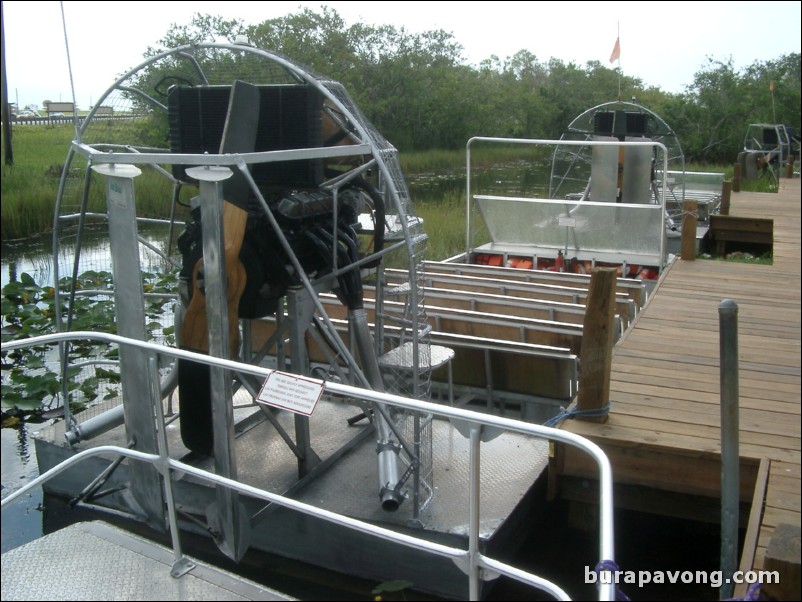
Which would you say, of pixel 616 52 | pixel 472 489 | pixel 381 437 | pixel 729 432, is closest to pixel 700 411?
pixel 729 432

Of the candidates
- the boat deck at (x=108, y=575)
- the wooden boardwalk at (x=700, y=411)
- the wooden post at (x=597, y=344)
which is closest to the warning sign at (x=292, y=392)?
the boat deck at (x=108, y=575)

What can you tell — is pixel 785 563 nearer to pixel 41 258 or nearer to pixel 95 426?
pixel 95 426

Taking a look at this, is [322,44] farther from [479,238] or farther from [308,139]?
[308,139]

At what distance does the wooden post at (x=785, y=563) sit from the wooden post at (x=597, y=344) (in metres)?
2.28

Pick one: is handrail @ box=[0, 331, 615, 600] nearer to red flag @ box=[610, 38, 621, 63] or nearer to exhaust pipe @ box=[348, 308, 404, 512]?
exhaust pipe @ box=[348, 308, 404, 512]

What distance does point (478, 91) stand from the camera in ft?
92.1

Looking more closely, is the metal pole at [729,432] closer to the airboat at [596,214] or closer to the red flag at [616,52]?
the airboat at [596,214]

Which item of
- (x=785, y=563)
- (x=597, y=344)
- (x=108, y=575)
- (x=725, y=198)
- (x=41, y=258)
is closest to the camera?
(x=785, y=563)

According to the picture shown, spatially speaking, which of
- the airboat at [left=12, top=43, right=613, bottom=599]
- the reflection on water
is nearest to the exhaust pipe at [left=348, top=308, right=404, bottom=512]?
the airboat at [left=12, top=43, right=613, bottom=599]

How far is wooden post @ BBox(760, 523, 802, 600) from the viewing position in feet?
6.70

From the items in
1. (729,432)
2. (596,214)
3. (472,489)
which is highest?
(596,214)

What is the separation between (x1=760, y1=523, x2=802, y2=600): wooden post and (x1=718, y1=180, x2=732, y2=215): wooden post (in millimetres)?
11988

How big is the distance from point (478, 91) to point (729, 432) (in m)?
25.9

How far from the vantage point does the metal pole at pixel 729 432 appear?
3.23 m
